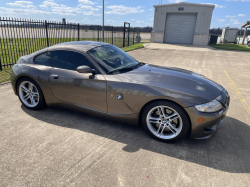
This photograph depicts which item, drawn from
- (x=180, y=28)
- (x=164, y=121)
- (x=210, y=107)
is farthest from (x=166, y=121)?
(x=180, y=28)

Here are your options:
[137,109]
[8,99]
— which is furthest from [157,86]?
[8,99]

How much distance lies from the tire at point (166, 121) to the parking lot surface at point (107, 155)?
14 cm

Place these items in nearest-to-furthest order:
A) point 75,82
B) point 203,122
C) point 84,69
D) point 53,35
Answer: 1. point 203,122
2. point 84,69
3. point 75,82
4. point 53,35

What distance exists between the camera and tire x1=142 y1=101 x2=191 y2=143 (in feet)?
9.08

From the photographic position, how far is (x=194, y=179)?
90.5 inches

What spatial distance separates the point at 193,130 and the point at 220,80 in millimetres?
5217

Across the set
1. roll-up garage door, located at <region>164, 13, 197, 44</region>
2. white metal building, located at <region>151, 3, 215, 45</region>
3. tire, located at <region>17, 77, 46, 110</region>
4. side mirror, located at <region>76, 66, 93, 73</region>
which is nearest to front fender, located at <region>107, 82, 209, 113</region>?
side mirror, located at <region>76, 66, 93, 73</region>

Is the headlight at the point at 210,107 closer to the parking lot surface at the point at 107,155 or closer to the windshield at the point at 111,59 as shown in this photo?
the parking lot surface at the point at 107,155

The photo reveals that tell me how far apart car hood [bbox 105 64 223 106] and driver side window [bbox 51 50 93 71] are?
649 mm

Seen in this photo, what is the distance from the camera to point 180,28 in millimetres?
24625

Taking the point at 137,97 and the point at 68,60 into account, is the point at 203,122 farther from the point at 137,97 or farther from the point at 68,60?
the point at 68,60

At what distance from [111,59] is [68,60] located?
0.82 meters

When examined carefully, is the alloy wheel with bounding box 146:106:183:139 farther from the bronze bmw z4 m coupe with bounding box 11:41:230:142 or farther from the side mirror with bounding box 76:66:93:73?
the side mirror with bounding box 76:66:93:73

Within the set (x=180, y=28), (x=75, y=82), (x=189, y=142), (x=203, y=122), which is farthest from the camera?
(x=180, y=28)
